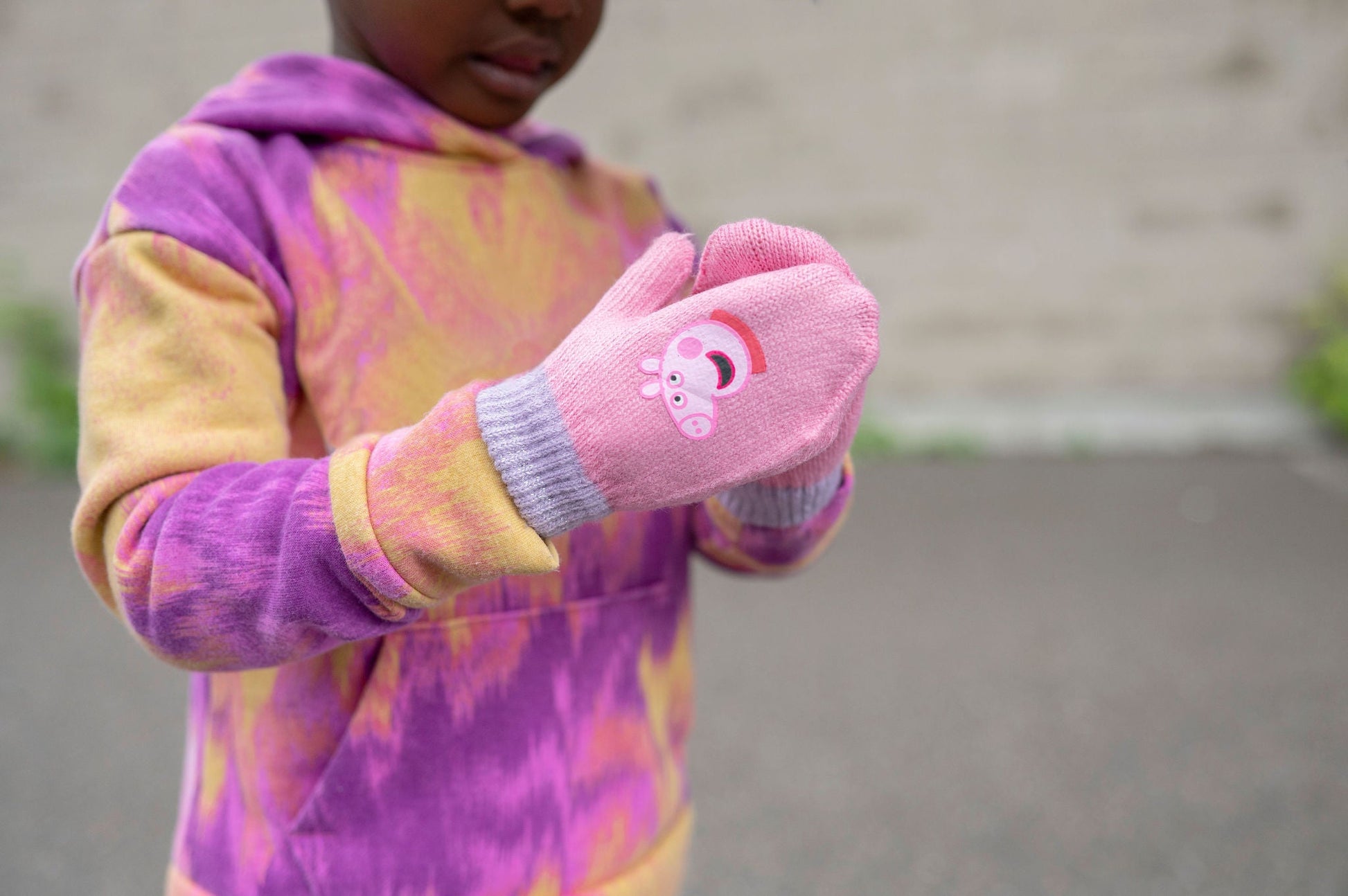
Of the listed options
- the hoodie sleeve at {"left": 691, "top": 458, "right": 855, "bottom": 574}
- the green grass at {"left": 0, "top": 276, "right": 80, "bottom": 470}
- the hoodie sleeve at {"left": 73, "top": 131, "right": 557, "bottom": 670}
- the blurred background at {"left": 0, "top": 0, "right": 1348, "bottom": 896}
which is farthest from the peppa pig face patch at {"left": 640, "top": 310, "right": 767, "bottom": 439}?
the green grass at {"left": 0, "top": 276, "right": 80, "bottom": 470}

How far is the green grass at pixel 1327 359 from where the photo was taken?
159 inches

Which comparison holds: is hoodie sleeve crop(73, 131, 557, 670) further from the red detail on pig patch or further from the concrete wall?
the concrete wall

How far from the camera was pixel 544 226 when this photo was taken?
860 millimetres

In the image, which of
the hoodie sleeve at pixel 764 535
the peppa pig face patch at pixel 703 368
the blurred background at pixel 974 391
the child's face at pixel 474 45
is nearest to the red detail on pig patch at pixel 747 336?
the peppa pig face patch at pixel 703 368

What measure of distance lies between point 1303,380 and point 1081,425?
822mm

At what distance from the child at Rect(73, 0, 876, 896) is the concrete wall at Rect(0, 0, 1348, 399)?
3.62 m

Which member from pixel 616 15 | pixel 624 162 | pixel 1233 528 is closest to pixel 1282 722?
pixel 1233 528

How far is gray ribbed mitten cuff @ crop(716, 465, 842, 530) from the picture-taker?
0.76 metres

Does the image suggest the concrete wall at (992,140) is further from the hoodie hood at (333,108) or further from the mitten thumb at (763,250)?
the mitten thumb at (763,250)

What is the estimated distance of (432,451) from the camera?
1.96 ft

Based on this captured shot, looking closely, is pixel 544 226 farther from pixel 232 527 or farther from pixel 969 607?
Answer: pixel 969 607

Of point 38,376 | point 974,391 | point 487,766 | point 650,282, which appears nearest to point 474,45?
point 650,282

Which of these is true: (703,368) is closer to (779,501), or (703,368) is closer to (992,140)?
(779,501)

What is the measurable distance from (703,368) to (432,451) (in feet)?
0.51
